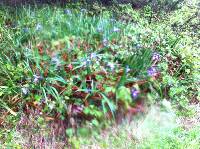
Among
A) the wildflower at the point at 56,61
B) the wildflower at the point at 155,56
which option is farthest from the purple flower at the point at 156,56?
the wildflower at the point at 56,61

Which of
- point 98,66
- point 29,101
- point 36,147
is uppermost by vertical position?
point 98,66

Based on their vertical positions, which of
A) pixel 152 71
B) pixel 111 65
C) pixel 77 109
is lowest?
pixel 77 109

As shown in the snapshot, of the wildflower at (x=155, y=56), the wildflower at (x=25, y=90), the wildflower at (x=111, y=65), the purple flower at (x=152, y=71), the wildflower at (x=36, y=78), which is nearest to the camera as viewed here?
the wildflower at (x=25, y=90)

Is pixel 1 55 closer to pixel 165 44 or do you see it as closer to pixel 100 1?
pixel 165 44

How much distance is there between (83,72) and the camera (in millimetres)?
4527

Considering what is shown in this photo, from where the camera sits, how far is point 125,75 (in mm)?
4664

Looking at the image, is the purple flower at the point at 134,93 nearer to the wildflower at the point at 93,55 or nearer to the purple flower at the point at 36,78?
the wildflower at the point at 93,55

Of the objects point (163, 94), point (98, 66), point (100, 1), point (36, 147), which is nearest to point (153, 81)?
point (163, 94)

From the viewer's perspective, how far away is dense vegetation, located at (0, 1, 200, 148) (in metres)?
4.30

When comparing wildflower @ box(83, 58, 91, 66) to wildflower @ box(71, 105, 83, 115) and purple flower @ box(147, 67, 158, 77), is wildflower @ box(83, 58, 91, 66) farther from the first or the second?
purple flower @ box(147, 67, 158, 77)

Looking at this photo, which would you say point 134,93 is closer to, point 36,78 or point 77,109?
point 77,109

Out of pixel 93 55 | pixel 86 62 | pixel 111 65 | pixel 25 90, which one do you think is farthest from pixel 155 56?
pixel 25 90

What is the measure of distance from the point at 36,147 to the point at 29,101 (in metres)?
0.53

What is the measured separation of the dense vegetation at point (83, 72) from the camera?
4.30 m
